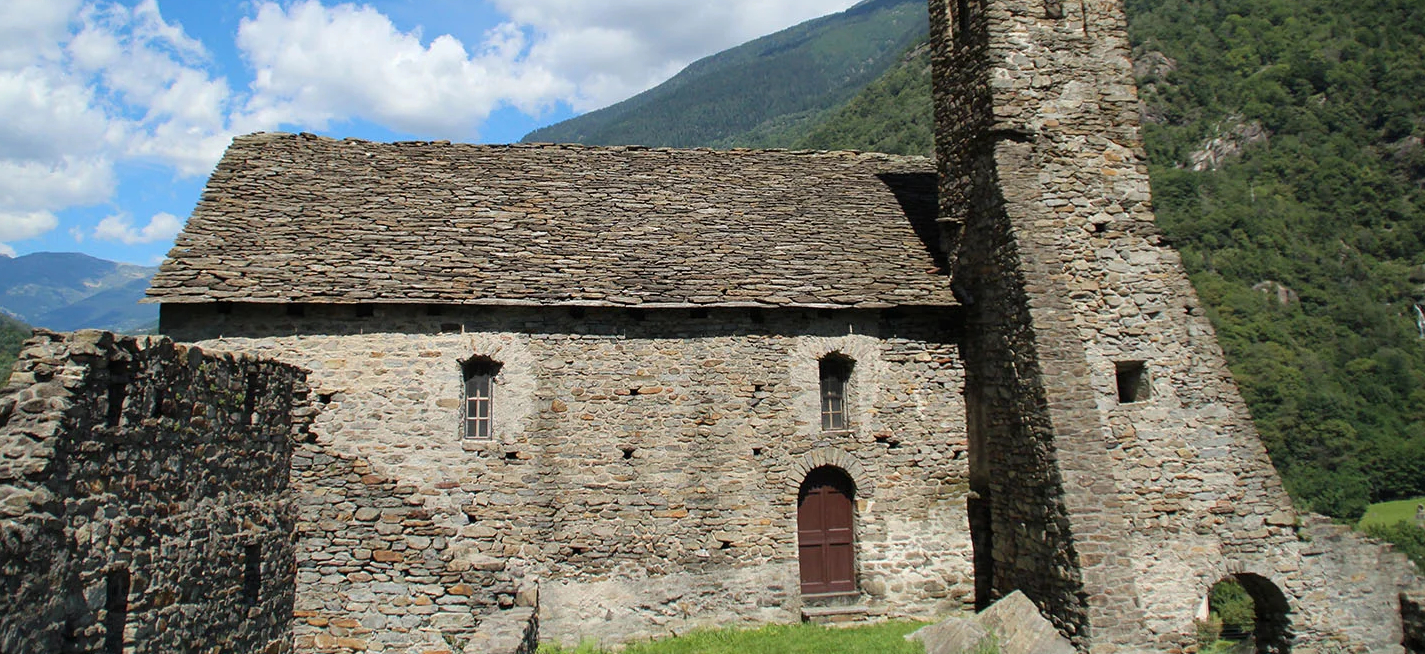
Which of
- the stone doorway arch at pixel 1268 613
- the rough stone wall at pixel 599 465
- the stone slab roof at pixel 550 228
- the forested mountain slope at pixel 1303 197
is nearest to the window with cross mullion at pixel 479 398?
the rough stone wall at pixel 599 465

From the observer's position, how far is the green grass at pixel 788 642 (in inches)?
459

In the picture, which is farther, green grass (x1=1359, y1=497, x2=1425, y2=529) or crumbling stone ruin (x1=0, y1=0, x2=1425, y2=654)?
green grass (x1=1359, y1=497, x2=1425, y2=529)

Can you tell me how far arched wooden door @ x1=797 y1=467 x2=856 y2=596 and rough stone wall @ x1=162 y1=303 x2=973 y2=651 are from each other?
12.4 inches

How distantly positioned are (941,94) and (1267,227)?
4871 cm

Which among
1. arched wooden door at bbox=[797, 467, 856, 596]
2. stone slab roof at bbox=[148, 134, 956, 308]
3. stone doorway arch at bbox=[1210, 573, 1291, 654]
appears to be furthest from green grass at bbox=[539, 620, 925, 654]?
A: stone slab roof at bbox=[148, 134, 956, 308]

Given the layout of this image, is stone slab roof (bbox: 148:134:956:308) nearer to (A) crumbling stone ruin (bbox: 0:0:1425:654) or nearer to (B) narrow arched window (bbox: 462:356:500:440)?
(A) crumbling stone ruin (bbox: 0:0:1425:654)

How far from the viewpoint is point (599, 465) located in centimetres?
1319

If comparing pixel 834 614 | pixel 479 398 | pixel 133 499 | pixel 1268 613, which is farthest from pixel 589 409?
pixel 1268 613

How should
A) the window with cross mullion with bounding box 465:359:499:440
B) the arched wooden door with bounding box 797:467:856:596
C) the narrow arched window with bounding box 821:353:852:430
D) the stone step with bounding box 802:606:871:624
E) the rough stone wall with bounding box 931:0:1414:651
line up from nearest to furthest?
the rough stone wall with bounding box 931:0:1414:651
the window with cross mullion with bounding box 465:359:499:440
the stone step with bounding box 802:606:871:624
the arched wooden door with bounding box 797:467:856:596
the narrow arched window with bounding box 821:353:852:430

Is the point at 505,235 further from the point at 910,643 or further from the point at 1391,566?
the point at 1391,566

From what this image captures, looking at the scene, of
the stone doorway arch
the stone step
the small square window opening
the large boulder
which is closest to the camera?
the large boulder

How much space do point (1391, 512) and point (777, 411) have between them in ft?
159

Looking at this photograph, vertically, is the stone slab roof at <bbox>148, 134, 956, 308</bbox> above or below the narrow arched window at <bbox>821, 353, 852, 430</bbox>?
above

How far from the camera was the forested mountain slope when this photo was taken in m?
46.9
